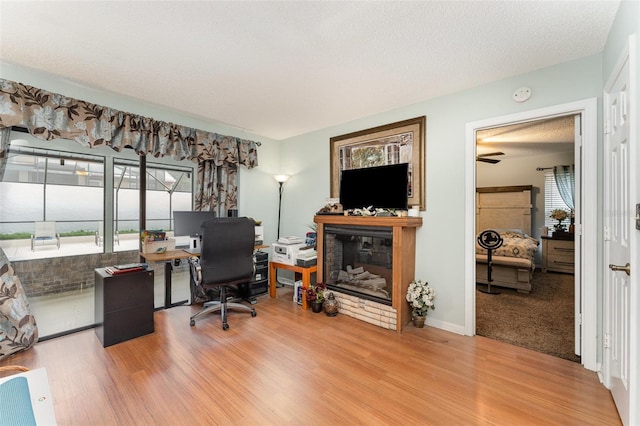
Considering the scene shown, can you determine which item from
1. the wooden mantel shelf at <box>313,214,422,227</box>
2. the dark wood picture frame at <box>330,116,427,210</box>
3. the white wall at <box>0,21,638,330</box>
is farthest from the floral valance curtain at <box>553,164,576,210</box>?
the wooden mantel shelf at <box>313,214,422,227</box>

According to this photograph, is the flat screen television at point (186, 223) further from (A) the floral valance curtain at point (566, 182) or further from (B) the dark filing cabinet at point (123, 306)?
(A) the floral valance curtain at point (566, 182)

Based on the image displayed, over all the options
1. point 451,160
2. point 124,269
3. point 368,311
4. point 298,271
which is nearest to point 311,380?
point 368,311

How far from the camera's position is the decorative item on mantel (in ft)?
8.99

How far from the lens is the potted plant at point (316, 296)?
3.17m

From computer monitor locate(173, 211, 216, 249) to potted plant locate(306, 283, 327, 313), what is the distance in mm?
1488

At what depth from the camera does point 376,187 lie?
313 cm

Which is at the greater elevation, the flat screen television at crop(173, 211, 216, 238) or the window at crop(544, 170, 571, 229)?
the window at crop(544, 170, 571, 229)

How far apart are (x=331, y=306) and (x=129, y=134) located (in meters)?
2.87

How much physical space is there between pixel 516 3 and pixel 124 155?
368 centimetres

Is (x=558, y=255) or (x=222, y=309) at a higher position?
(x=558, y=255)

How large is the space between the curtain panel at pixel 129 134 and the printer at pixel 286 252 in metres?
0.94

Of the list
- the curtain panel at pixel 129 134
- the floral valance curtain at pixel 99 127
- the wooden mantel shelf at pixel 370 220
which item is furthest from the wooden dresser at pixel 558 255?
the floral valance curtain at pixel 99 127

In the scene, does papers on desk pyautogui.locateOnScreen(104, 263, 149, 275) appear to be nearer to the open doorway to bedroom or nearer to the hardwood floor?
the hardwood floor

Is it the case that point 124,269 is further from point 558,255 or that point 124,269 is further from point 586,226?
point 558,255
